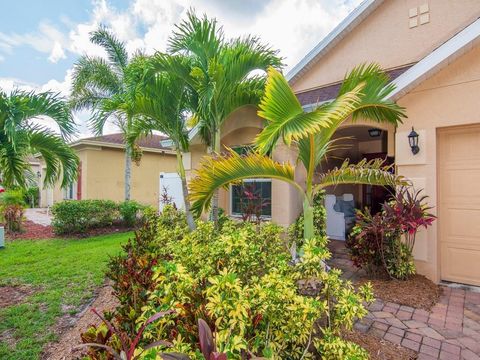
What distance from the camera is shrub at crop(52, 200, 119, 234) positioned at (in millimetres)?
11117

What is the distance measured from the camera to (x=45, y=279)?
6.21m

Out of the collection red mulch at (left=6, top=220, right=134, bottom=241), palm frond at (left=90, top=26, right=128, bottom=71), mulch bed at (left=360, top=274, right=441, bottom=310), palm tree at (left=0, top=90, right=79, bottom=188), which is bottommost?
red mulch at (left=6, top=220, right=134, bottom=241)

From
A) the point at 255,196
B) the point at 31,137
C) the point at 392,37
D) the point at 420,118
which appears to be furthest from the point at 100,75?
the point at 420,118

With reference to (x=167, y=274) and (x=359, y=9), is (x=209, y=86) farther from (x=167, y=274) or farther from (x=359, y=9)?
(x=359, y=9)

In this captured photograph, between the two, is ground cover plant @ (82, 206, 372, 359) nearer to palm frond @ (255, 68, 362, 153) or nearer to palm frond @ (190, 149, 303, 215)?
palm frond @ (190, 149, 303, 215)

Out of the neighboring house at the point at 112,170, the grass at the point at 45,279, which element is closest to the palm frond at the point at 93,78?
the neighboring house at the point at 112,170

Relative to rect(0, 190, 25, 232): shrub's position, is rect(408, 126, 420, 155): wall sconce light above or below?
above

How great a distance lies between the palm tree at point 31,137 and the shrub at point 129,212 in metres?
6.71

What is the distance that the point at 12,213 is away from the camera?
12.0 meters

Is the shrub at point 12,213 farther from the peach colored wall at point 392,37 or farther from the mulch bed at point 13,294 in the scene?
the peach colored wall at point 392,37

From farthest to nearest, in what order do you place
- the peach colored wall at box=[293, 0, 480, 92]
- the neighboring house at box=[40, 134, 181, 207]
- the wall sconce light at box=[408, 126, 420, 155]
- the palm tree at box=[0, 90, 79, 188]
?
the neighboring house at box=[40, 134, 181, 207], the peach colored wall at box=[293, 0, 480, 92], the wall sconce light at box=[408, 126, 420, 155], the palm tree at box=[0, 90, 79, 188]

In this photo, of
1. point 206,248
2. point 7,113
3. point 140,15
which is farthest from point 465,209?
point 140,15

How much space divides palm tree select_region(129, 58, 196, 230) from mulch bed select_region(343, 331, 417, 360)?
428 centimetres

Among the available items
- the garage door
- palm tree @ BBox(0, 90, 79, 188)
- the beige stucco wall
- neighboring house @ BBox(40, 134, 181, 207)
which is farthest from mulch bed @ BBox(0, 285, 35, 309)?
neighboring house @ BBox(40, 134, 181, 207)
